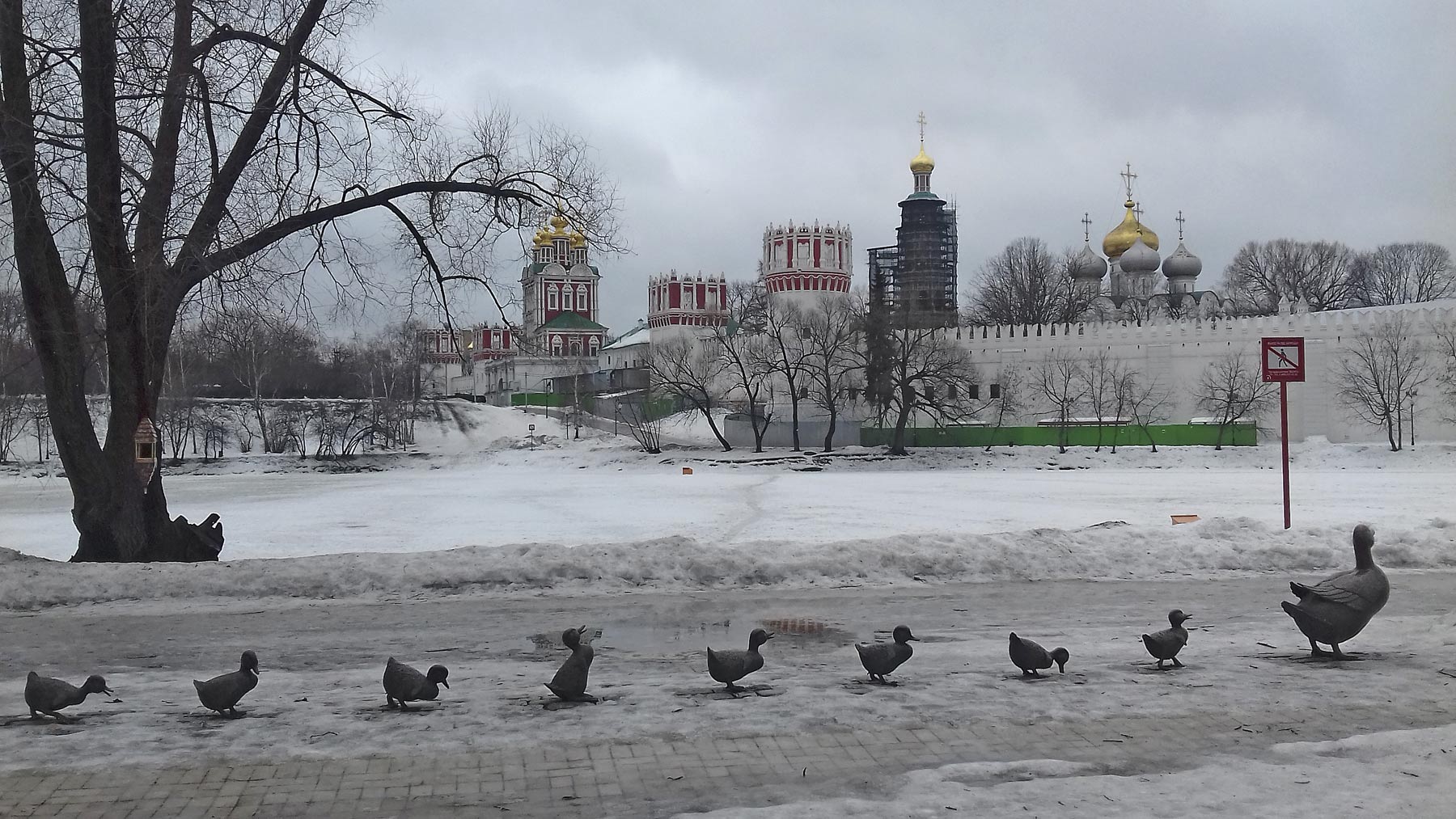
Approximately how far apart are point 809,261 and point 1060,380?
28.5m

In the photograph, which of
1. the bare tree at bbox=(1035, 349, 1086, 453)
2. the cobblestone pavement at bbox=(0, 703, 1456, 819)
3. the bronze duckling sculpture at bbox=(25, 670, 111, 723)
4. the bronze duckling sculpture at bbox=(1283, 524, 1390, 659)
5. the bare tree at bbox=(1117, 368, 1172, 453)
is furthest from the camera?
the bare tree at bbox=(1035, 349, 1086, 453)

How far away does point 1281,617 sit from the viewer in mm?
9531

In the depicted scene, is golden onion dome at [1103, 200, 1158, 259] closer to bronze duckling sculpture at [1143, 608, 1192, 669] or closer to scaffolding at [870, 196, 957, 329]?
scaffolding at [870, 196, 957, 329]

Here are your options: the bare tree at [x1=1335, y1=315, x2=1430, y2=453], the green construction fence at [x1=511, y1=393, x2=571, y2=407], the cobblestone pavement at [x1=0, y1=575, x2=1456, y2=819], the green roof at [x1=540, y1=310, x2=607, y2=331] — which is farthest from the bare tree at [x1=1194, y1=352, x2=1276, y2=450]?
the green roof at [x1=540, y1=310, x2=607, y2=331]

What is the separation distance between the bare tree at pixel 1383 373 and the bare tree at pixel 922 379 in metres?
17.7

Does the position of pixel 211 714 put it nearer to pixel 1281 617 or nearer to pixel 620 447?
pixel 1281 617

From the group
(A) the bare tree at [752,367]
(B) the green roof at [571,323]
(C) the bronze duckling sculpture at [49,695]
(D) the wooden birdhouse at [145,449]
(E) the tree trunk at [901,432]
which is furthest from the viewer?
(B) the green roof at [571,323]

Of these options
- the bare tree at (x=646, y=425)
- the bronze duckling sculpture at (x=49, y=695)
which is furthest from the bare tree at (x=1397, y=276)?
the bronze duckling sculpture at (x=49, y=695)

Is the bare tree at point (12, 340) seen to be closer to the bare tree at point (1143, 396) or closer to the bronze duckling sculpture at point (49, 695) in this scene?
the bronze duckling sculpture at point (49, 695)

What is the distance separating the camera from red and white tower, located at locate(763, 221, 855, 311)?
86000mm

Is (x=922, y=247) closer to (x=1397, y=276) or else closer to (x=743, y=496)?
(x=1397, y=276)

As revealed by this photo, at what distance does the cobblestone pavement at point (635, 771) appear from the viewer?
486 cm

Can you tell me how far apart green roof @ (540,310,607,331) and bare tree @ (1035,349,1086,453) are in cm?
5343

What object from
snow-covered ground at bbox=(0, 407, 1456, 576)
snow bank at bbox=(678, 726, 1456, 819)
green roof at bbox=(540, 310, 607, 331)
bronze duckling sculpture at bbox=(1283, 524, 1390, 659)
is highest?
green roof at bbox=(540, 310, 607, 331)
